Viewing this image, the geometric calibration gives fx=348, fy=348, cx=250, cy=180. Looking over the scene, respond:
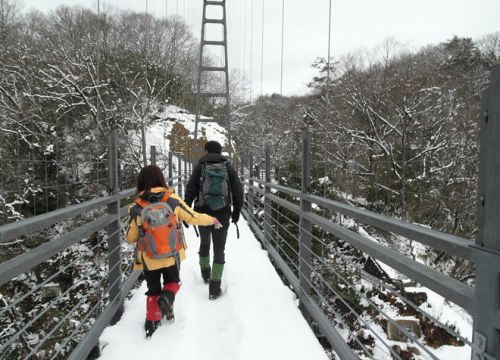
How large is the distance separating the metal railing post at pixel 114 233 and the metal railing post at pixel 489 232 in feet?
9.52

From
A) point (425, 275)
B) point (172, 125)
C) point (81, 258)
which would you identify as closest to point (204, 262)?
point (81, 258)

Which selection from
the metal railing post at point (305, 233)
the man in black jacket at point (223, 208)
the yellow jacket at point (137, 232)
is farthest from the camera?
the man in black jacket at point (223, 208)

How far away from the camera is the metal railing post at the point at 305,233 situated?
11.0ft

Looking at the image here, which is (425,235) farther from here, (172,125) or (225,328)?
(172,125)

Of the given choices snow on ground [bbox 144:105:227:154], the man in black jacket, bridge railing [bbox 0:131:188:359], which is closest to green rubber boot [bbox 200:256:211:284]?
the man in black jacket

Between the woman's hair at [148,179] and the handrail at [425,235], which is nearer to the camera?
the handrail at [425,235]

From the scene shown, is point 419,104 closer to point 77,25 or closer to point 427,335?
point 427,335

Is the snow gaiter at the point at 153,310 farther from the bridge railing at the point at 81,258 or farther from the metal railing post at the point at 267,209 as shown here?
the metal railing post at the point at 267,209

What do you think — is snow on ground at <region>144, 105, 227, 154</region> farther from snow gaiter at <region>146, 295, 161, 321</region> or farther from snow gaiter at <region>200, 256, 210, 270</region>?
snow gaiter at <region>146, 295, 161, 321</region>

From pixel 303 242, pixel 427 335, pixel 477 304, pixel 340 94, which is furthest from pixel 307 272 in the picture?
pixel 340 94

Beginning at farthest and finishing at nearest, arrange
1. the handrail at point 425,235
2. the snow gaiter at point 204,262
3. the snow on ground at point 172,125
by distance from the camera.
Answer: the snow on ground at point 172,125 → the snow gaiter at point 204,262 → the handrail at point 425,235

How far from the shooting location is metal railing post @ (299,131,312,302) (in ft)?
11.0

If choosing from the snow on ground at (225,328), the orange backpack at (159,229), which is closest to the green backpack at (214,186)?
the orange backpack at (159,229)

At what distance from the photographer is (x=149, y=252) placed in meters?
2.81
